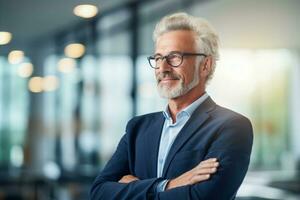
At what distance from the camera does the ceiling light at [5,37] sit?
6.14 meters

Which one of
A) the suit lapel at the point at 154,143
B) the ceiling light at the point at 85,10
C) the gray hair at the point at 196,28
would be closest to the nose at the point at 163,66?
the gray hair at the point at 196,28

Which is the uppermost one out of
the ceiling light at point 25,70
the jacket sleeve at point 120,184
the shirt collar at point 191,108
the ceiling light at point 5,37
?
the ceiling light at point 5,37

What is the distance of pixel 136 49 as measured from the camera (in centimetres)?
651

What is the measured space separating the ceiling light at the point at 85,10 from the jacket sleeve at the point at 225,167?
4.31 meters

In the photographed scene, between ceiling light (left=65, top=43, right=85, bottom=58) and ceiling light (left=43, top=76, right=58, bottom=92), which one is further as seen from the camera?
ceiling light (left=65, top=43, right=85, bottom=58)

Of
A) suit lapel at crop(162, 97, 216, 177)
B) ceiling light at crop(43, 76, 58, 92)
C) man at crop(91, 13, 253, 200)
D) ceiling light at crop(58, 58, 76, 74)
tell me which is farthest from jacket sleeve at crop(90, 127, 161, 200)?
ceiling light at crop(58, 58, 76, 74)

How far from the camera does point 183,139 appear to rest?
211cm

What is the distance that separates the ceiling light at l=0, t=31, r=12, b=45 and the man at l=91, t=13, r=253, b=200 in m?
4.17

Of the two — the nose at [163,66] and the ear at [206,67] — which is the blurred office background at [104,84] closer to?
the ear at [206,67]

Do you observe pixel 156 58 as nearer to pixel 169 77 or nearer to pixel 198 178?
pixel 169 77

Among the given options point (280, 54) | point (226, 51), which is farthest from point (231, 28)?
point (280, 54)

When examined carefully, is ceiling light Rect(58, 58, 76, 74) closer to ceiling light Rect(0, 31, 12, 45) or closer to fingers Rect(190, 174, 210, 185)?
ceiling light Rect(0, 31, 12, 45)

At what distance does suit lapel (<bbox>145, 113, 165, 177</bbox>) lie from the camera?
2182 mm

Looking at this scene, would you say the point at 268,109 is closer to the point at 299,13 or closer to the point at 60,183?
the point at 299,13
